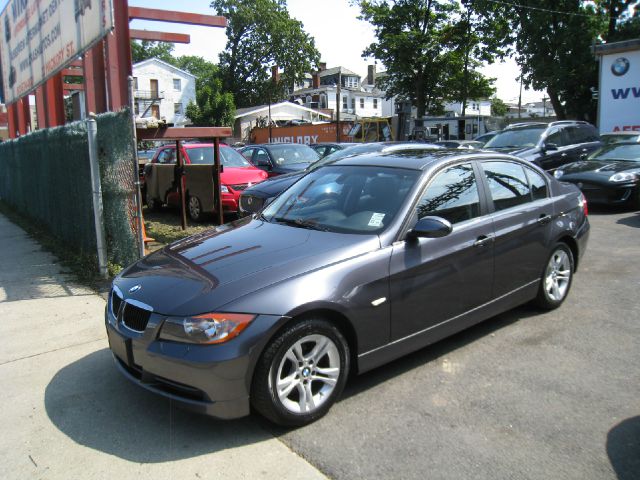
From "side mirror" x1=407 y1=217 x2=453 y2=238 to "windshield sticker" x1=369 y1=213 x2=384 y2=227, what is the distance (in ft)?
0.84

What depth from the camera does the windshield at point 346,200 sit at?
3.94m

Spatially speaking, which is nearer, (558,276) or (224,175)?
(558,276)

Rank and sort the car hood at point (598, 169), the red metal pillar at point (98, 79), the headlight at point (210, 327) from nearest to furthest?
the headlight at point (210, 327) → the red metal pillar at point (98, 79) → the car hood at point (598, 169)

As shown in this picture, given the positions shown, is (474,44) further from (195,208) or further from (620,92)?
(195,208)

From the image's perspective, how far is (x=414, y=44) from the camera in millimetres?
40094

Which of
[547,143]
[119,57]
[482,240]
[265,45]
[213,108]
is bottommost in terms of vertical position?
[482,240]

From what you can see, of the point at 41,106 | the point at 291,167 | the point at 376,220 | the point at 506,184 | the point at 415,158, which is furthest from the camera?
the point at 41,106

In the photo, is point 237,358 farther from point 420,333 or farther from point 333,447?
point 420,333

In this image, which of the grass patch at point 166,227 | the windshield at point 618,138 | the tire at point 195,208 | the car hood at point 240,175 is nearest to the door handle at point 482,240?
the grass patch at point 166,227

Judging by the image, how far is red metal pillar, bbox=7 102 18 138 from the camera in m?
18.5

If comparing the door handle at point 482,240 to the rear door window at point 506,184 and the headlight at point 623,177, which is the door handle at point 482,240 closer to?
the rear door window at point 506,184

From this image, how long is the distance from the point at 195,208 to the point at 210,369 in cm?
798

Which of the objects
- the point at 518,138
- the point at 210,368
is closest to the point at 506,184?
the point at 210,368

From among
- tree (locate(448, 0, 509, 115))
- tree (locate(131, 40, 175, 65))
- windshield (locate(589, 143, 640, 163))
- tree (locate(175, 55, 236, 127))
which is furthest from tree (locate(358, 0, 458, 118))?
tree (locate(131, 40, 175, 65))
